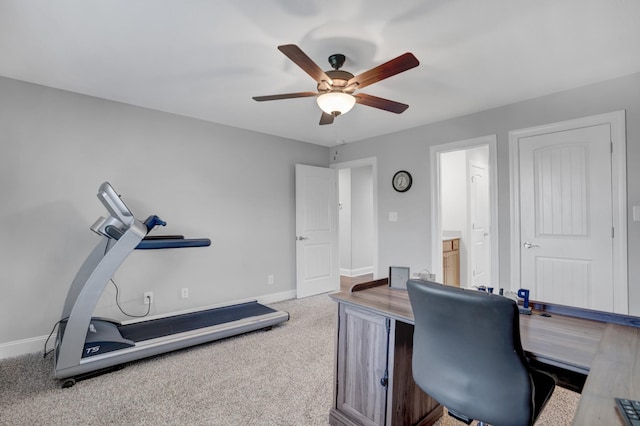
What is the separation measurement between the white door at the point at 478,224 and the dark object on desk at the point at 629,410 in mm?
4052

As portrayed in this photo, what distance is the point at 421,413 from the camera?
5.85ft

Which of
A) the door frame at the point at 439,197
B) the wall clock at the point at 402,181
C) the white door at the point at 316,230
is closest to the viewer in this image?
the door frame at the point at 439,197

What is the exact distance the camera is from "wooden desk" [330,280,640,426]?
0.89m

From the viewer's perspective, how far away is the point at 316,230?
4840 mm

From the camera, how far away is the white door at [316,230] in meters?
4.64

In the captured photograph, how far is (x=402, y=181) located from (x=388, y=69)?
2446mm

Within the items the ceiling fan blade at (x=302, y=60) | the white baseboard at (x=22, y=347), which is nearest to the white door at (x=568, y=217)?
the ceiling fan blade at (x=302, y=60)

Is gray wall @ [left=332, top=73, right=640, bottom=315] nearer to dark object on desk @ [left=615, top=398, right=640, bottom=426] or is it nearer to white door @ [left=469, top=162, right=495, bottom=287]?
white door @ [left=469, top=162, right=495, bottom=287]

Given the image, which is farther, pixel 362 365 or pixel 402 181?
pixel 402 181

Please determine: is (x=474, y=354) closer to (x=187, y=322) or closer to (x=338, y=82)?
(x=338, y=82)

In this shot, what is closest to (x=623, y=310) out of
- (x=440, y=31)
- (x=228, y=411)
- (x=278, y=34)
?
(x=440, y=31)

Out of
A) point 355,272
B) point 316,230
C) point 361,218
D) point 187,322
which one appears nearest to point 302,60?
point 187,322

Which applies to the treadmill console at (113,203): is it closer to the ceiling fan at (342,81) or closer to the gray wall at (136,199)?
the gray wall at (136,199)

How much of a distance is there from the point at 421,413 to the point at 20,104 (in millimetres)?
3929
